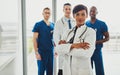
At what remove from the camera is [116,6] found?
2.64 metres

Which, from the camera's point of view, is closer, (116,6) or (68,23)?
(68,23)

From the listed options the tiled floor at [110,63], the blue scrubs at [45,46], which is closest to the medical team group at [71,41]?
the blue scrubs at [45,46]

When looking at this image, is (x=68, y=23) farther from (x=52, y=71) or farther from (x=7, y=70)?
(x=7, y=70)

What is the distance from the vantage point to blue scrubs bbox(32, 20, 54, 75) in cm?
245

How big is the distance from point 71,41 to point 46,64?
685 mm

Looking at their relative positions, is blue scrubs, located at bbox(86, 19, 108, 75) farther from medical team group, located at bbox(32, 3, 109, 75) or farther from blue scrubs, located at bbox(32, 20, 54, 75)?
blue scrubs, located at bbox(32, 20, 54, 75)

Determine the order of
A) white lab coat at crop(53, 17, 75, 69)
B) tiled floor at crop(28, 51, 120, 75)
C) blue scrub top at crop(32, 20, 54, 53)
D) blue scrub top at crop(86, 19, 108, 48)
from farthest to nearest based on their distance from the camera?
tiled floor at crop(28, 51, 120, 75) < blue scrub top at crop(32, 20, 54, 53) < blue scrub top at crop(86, 19, 108, 48) < white lab coat at crop(53, 17, 75, 69)

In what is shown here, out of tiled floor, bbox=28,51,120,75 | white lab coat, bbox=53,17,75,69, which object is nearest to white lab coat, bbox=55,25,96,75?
white lab coat, bbox=53,17,75,69

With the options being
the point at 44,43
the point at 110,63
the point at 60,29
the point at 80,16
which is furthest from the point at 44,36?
the point at 110,63

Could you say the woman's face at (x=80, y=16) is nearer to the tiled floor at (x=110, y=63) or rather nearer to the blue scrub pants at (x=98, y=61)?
→ the blue scrub pants at (x=98, y=61)

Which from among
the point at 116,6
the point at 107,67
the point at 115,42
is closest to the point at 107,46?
the point at 115,42

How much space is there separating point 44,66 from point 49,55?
17cm

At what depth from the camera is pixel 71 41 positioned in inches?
77.9

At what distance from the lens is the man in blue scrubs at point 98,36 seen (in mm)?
2350
